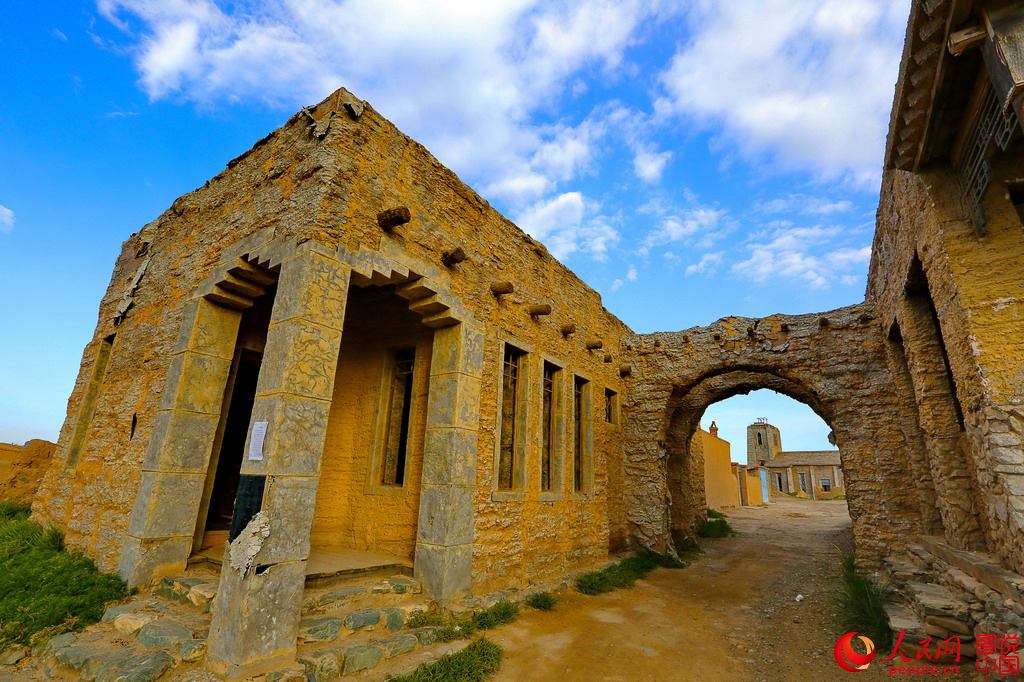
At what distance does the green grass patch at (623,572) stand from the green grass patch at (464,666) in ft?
10.0

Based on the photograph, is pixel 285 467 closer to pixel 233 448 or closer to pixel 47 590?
pixel 47 590

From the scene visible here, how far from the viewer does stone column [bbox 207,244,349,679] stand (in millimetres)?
3635

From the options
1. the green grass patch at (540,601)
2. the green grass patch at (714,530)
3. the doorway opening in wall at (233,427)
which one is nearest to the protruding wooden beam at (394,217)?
the doorway opening in wall at (233,427)

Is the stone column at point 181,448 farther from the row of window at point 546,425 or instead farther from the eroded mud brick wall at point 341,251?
the row of window at point 546,425

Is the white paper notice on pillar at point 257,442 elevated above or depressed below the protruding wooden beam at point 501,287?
below

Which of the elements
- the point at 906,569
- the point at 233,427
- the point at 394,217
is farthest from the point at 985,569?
the point at 233,427

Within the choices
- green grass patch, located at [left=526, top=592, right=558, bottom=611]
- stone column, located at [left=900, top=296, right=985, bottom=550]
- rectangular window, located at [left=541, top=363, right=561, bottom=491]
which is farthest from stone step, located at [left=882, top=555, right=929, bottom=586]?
rectangular window, located at [left=541, top=363, right=561, bottom=491]

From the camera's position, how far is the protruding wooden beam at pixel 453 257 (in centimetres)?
588

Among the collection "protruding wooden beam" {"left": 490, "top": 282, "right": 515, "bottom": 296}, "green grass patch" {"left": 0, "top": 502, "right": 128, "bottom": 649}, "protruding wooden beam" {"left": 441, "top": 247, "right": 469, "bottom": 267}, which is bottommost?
"green grass patch" {"left": 0, "top": 502, "right": 128, "bottom": 649}

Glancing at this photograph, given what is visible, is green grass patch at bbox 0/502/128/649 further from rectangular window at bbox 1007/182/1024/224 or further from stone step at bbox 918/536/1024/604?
rectangular window at bbox 1007/182/1024/224

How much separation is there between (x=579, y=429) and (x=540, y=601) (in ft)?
11.4

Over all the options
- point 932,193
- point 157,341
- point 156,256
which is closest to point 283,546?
point 157,341

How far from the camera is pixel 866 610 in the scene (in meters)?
5.45

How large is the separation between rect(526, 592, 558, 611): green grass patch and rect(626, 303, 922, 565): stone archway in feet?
13.0
